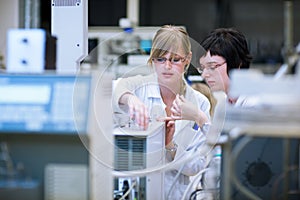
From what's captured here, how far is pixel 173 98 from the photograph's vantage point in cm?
154

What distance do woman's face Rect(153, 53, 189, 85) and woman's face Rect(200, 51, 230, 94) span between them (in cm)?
9

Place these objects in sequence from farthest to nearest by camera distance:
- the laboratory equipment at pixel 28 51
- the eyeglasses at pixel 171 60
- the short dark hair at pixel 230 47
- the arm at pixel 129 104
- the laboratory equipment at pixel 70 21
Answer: the laboratory equipment at pixel 70 21, the short dark hair at pixel 230 47, the eyeglasses at pixel 171 60, the arm at pixel 129 104, the laboratory equipment at pixel 28 51

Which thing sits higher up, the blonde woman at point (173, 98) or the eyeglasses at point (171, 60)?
the eyeglasses at point (171, 60)

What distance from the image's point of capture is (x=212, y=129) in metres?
1.33

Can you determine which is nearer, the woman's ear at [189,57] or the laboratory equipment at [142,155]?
the laboratory equipment at [142,155]

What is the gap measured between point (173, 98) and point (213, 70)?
0.19 m

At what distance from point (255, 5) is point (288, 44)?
18.7 ft

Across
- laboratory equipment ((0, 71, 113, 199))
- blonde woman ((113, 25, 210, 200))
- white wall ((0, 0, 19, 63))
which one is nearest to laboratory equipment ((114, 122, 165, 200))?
blonde woman ((113, 25, 210, 200))

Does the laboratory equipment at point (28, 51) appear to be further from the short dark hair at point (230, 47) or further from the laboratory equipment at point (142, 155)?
the short dark hair at point (230, 47)

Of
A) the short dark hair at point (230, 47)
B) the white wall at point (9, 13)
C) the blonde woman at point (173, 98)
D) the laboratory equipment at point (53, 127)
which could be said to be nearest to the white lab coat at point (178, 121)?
the blonde woman at point (173, 98)

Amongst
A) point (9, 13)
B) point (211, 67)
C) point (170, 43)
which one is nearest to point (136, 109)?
point (170, 43)

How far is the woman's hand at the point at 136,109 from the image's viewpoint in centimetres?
139

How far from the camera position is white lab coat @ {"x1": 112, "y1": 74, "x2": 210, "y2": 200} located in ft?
4.87

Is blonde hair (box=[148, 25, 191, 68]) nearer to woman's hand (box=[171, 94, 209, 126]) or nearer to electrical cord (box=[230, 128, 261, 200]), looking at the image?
woman's hand (box=[171, 94, 209, 126])
